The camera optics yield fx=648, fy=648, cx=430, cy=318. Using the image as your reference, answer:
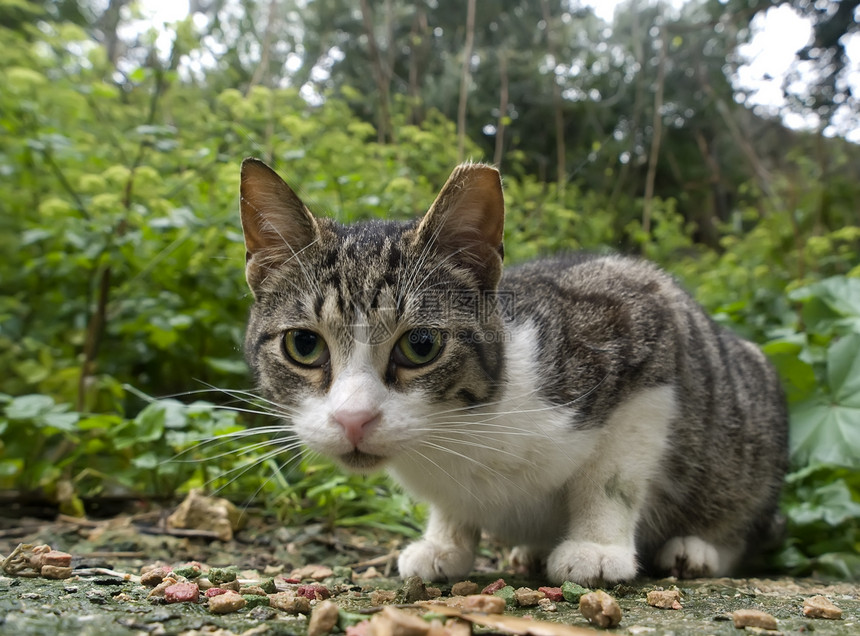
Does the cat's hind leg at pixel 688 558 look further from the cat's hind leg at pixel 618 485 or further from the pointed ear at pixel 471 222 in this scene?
the pointed ear at pixel 471 222

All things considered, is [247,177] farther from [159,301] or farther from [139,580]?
[159,301]

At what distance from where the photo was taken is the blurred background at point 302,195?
3273 millimetres

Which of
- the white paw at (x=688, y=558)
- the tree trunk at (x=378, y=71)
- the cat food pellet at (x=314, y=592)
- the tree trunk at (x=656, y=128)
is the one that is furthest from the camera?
the tree trunk at (x=656, y=128)

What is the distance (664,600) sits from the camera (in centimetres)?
184

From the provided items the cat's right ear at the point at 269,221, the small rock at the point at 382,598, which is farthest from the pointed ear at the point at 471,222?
the small rock at the point at 382,598

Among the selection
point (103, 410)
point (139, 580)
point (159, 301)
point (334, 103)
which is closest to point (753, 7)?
point (334, 103)

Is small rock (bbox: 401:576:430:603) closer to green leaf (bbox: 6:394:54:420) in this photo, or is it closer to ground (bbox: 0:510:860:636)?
ground (bbox: 0:510:860:636)

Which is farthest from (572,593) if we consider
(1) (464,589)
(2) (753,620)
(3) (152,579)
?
(3) (152,579)

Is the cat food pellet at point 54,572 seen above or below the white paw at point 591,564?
below

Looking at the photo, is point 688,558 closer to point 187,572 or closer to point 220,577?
point 220,577

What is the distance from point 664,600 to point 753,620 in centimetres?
34

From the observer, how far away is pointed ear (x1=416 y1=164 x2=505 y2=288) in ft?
7.17

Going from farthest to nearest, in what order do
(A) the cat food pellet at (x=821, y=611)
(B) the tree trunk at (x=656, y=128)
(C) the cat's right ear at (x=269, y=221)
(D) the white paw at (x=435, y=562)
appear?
(B) the tree trunk at (x=656, y=128), (D) the white paw at (x=435, y=562), (C) the cat's right ear at (x=269, y=221), (A) the cat food pellet at (x=821, y=611)

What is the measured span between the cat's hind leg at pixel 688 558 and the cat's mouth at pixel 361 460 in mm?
1360
